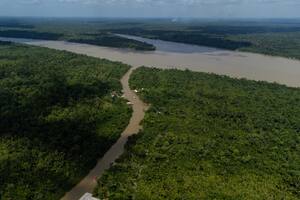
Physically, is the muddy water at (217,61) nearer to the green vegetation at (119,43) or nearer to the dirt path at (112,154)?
the green vegetation at (119,43)

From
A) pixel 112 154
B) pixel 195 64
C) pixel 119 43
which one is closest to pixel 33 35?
pixel 119 43

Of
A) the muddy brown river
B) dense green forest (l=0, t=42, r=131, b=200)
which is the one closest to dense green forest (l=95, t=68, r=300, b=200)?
the muddy brown river

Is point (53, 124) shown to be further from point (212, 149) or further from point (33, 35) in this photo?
point (33, 35)

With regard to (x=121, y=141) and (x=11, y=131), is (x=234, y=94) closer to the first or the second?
(x=121, y=141)

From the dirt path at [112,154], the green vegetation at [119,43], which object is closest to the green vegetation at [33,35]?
the green vegetation at [119,43]

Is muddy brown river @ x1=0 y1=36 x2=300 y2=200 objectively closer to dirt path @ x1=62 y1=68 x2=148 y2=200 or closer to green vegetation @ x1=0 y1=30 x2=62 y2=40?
dirt path @ x1=62 y1=68 x2=148 y2=200
